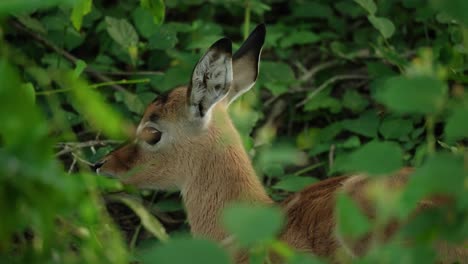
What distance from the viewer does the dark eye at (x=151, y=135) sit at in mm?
4887

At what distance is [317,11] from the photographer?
6609 millimetres

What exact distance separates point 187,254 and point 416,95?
641 millimetres

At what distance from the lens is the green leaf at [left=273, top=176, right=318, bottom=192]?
5.23 meters

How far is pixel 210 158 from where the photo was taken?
15.5 ft

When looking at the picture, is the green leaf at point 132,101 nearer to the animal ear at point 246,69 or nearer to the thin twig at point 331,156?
the animal ear at point 246,69

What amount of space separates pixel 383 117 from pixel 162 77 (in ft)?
3.65

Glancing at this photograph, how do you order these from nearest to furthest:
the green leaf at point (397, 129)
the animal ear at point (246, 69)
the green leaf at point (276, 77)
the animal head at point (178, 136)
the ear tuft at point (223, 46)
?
the ear tuft at point (223, 46), the animal head at point (178, 136), the animal ear at point (246, 69), the green leaf at point (397, 129), the green leaf at point (276, 77)

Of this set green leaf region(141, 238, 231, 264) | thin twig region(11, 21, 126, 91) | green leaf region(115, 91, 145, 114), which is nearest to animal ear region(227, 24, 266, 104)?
green leaf region(115, 91, 145, 114)

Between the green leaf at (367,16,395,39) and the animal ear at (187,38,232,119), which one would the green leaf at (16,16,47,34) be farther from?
the green leaf at (367,16,395,39)

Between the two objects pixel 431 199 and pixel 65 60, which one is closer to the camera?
pixel 431 199

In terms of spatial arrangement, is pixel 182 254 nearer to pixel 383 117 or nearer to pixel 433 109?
pixel 433 109

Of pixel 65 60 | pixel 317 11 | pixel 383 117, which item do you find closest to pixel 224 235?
pixel 383 117

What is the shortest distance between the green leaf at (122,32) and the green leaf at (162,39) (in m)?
0.12

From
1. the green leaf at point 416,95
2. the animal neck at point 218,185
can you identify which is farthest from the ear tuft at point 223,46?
the green leaf at point 416,95
